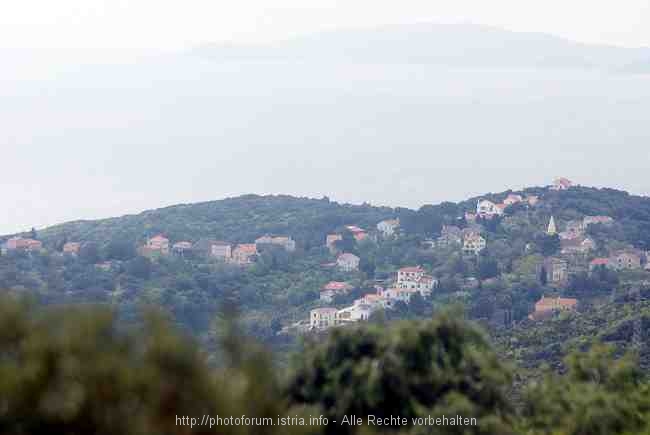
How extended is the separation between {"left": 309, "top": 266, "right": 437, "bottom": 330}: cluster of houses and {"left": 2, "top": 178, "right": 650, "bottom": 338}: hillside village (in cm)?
3

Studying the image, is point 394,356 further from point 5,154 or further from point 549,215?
point 5,154

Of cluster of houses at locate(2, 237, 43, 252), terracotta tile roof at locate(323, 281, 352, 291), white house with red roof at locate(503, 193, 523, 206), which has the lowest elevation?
terracotta tile roof at locate(323, 281, 352, 291)

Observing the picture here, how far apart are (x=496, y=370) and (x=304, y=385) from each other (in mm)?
1584

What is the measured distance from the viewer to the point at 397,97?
17650cm

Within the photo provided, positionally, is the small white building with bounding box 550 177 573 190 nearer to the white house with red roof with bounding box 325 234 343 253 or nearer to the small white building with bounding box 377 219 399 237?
the small white building with bounding box 377 219 399 237

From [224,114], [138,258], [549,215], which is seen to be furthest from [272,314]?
[224,114]

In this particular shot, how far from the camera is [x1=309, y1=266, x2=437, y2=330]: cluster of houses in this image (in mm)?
37781

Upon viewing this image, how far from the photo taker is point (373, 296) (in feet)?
133

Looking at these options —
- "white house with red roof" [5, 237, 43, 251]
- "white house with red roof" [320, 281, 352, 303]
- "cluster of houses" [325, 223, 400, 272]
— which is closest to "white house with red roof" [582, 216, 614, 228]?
"cluster of houses" [325, 223, 400, 272]

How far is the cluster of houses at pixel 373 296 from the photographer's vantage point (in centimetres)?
3778

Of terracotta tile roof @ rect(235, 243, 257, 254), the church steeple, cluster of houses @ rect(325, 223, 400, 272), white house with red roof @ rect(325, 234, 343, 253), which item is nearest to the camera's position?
cluster of houses @ rect(325, 223, 400, 272)

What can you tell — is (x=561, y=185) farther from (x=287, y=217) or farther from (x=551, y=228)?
(x=287, y=217)

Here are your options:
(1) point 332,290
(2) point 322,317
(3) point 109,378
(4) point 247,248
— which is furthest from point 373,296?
(3) point 109,378

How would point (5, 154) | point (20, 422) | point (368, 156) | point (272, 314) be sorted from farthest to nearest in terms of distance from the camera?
point (368, 156), point (5, 154), point (272, 314), point (20, 422)
